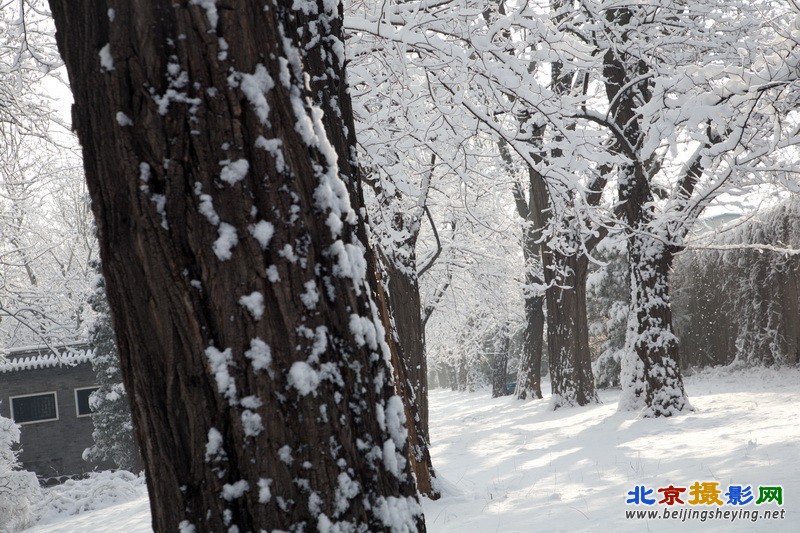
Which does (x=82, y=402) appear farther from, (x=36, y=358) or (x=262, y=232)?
(x=262, y=232)

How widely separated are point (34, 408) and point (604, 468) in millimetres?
21565

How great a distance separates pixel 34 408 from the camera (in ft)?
72.8

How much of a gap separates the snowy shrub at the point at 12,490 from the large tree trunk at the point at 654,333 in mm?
9200

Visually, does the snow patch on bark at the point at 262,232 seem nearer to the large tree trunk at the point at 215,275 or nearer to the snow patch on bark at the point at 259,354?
the large tree trunk at the point at 215,275

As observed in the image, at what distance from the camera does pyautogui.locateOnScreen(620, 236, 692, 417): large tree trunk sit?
9.28 meters

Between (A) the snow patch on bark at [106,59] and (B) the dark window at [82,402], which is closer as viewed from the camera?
(A) the snow patch on bark at [106,59]

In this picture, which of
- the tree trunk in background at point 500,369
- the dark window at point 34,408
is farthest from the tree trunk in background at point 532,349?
the dark window at point 34,408

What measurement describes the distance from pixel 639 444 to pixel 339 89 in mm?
6106

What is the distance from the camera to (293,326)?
1706mm

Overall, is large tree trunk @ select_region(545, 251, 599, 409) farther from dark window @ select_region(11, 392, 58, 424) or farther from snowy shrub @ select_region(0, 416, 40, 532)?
dark window @ select_region(11, 392, 58, 424)

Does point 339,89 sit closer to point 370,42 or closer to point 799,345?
point 370,42

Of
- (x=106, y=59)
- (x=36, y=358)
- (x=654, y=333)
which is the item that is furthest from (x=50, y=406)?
(x=106, y=59)

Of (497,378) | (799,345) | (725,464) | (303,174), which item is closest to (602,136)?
(725,464)

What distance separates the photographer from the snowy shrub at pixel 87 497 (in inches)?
465
